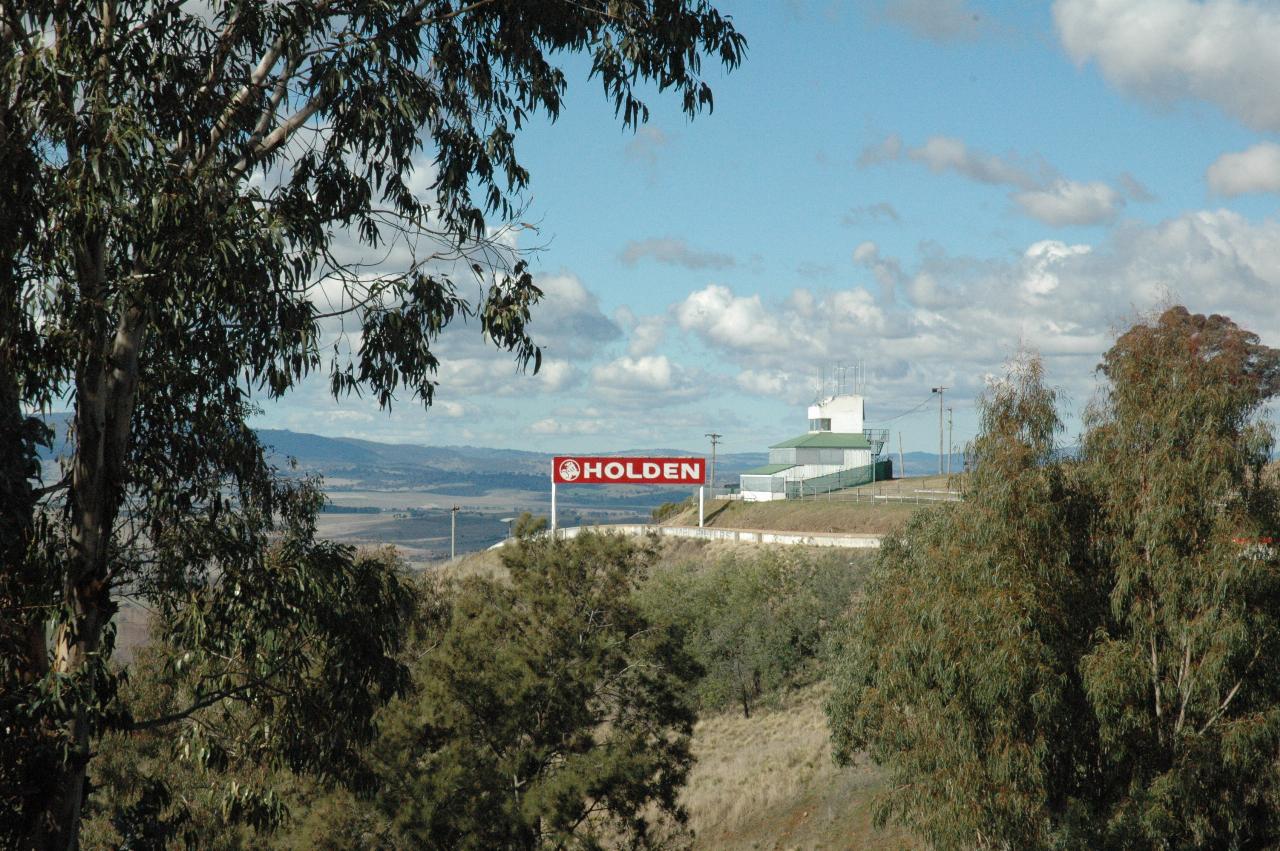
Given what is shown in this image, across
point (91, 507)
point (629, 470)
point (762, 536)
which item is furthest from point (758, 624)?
point (91, 507)

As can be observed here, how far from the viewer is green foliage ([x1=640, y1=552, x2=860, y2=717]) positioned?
49.8m

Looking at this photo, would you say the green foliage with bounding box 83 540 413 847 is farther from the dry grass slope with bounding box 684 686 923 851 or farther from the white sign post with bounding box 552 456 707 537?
the white sign post with bounding box 552 456 707 537

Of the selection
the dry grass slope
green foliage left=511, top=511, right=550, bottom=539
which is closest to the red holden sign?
the dry grass slope

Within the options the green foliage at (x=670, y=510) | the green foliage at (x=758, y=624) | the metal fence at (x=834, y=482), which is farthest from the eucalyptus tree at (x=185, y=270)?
the green foliage at (x=670, y=510)

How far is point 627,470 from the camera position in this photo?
276 feet

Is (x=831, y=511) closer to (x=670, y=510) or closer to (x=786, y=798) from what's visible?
(x=670, y=510)

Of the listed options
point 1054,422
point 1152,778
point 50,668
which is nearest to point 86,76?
point 50,668

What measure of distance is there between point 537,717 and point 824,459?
75218mm

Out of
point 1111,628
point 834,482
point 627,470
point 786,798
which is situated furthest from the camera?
point 834,482

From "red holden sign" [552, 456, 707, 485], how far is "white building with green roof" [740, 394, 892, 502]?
7.14 m

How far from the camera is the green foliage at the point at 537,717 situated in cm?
2205

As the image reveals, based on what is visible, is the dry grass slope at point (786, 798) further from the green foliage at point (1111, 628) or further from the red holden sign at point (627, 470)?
the red holden sign at point (627, 470)

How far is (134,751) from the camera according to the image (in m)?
24.7

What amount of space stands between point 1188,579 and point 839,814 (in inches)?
527
